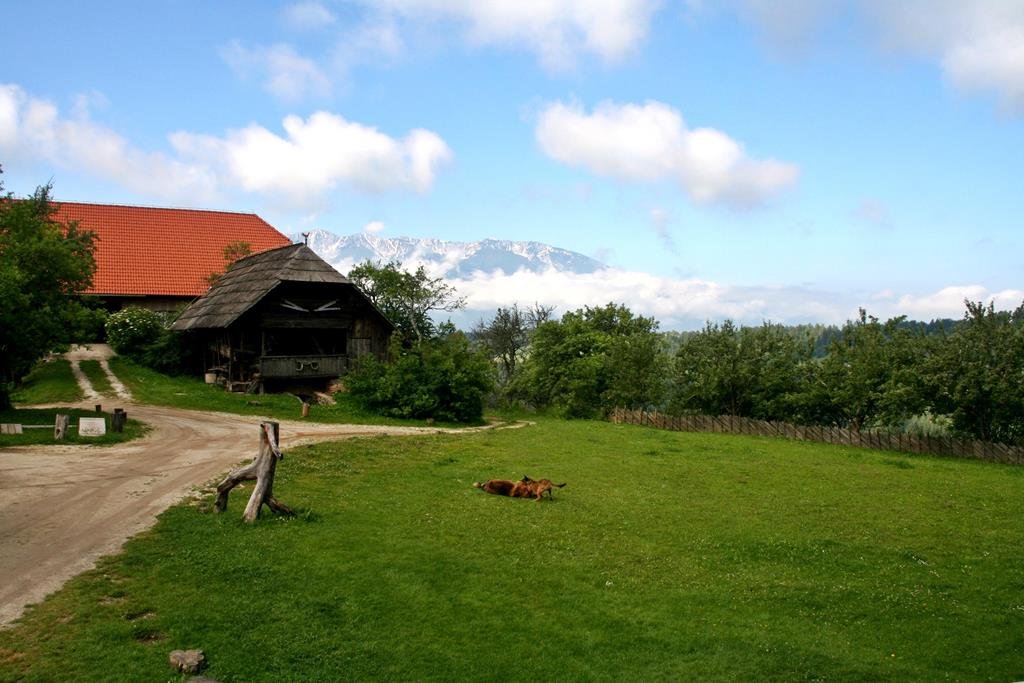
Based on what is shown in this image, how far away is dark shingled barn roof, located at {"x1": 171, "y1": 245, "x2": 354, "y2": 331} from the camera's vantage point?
3491cm

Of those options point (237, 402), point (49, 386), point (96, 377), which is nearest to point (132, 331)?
point (96, 377)

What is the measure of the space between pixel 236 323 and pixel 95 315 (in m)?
6.47

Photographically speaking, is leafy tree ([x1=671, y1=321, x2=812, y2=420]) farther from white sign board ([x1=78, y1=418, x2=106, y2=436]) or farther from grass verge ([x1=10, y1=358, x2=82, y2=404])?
grass verge ([x1=10, y1=358, x2=82, y2=404])

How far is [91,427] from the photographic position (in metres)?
21.4

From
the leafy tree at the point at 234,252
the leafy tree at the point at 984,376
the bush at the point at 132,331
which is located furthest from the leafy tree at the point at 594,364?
the bush at the point at 132,331

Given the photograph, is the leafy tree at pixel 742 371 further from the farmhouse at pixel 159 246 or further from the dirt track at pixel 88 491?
the farmhouse at pixel 159 246

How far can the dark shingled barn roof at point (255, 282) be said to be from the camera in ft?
115

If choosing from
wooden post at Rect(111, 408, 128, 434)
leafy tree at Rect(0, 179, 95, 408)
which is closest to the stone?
wooden post at Rect(111, 408, 128, 434)

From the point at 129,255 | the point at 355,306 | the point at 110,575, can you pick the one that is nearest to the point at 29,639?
the point at 110,575

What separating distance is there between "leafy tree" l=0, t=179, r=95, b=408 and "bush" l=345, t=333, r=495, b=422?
1210 centimetres

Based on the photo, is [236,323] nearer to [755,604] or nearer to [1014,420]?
[755,604]

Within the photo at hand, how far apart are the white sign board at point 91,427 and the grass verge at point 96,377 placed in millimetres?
11452

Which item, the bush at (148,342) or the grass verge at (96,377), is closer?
the grass verge at (96,377)

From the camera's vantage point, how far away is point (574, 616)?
10211 mm
